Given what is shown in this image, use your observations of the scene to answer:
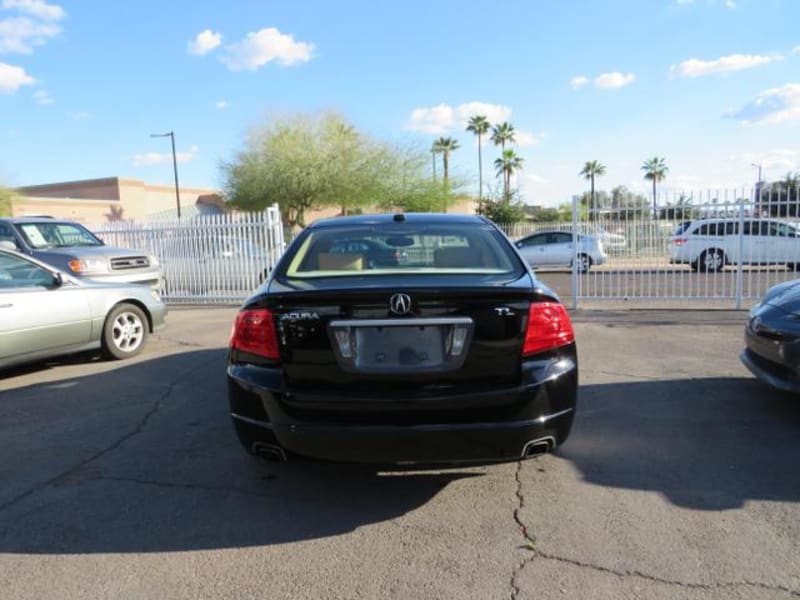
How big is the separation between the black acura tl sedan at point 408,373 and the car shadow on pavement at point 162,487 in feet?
1.54

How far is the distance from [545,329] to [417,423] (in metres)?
0.80

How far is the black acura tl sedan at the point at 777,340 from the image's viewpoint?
14.0ft

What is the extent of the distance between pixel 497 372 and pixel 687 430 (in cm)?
223

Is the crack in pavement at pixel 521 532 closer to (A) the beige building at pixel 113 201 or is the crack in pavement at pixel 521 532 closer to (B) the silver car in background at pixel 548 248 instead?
(B) the silver car in background at pixel 548 248

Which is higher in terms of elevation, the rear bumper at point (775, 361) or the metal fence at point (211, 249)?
the metal fence at point (211, 249)

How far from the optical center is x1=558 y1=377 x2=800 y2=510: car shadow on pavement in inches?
135

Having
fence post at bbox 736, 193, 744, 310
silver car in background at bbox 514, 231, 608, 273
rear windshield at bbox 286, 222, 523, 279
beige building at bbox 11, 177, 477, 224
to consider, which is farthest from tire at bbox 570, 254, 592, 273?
beige building at bbox 11, 177, 477, 224

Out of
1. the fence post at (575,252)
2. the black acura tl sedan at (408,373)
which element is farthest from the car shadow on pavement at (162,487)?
the fence post at (575,252)

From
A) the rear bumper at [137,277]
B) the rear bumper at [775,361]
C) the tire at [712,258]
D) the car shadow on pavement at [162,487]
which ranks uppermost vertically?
the rear bumper at [137,277]

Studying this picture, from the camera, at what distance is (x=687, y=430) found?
4.33 m

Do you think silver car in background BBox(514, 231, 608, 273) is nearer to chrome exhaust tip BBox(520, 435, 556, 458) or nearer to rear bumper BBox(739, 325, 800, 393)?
rear bumper BBox(739, 325, 800, 393)

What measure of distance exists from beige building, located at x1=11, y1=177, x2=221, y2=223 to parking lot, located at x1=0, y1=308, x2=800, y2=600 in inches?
1494

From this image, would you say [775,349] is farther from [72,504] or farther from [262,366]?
[72,504]

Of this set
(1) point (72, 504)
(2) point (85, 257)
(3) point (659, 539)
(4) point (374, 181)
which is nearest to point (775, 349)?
(3) point (659, 539)
